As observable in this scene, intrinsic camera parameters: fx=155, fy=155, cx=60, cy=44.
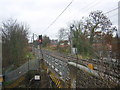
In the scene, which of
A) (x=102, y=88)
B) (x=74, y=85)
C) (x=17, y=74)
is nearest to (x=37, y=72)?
(x=17, y=74)

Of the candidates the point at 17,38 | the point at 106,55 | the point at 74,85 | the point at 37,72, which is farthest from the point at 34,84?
the point at 106,55

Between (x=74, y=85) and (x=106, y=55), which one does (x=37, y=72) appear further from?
(x=106, y=55)

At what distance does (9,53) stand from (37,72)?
2873mm

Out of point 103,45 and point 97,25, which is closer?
point 103,45

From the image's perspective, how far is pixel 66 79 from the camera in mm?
8031

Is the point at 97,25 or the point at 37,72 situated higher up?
the point at 97,25

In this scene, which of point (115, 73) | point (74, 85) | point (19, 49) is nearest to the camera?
point (115, 73)

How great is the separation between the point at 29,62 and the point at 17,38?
2.26 m

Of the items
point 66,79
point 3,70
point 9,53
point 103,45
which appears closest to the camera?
point 103,45

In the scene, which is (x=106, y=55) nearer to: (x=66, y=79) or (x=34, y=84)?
(x=66, y=79)

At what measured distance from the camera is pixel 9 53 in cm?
1205

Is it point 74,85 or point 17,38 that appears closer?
point 74,85

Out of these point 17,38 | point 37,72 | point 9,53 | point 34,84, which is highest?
point 17,38

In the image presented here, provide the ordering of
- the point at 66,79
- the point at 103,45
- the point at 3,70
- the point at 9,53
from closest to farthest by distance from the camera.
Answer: the point at 103,45, the point at 66,79, the point at 3,70, the point at 9,53
